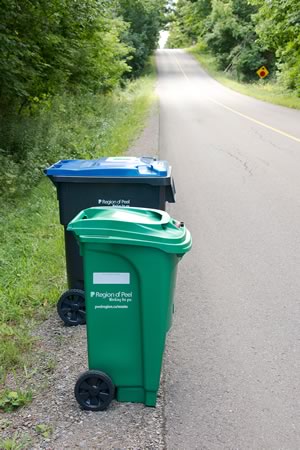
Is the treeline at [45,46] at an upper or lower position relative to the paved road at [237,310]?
upper

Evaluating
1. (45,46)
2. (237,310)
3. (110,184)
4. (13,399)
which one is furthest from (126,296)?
(45,46)

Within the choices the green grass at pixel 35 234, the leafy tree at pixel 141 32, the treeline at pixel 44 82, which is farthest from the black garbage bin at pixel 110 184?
the leafy tree at pixel 141 32

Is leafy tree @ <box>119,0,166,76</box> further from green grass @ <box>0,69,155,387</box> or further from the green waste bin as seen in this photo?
the green waste bin

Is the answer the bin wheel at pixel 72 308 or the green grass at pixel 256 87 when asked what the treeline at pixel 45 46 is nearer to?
the bin wheel at pixel 72 308

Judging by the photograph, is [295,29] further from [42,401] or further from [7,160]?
[42,401]

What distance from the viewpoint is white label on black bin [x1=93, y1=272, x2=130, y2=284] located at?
2955 millimetres

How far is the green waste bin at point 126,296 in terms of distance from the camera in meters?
2.88

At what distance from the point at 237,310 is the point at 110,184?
1582 millimetres

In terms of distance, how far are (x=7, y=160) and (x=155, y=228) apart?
724 centimetres

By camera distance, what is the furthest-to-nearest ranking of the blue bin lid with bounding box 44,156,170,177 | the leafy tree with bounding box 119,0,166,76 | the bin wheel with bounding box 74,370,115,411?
1. the leafy tree with bounding box 119,0,166,76
2. the blue bin lid with bounding box 44,156,170,177
3. the bin wheel with bounding box 74,370,115,411

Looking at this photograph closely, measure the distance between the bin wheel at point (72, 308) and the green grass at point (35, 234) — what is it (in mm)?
278

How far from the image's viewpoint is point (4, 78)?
1011 cm

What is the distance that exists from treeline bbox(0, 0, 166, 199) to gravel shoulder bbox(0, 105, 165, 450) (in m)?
5.40

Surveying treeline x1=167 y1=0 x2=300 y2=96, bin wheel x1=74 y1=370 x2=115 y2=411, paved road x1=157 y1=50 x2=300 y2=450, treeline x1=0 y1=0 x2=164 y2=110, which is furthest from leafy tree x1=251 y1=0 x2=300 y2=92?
bin wheel x1=74 y1=370 x2=115 y2=411
